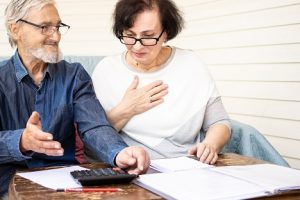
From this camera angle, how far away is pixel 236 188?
0.95m

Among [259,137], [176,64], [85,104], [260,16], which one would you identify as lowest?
[259,137]

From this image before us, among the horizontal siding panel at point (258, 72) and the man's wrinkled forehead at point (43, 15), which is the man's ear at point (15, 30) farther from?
the horizontal siding panel at point (258, 72)

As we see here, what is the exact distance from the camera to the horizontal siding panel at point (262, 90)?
95.3 inches

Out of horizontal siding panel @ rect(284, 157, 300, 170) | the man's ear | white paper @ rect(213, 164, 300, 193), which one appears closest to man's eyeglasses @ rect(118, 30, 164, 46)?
the man's ear

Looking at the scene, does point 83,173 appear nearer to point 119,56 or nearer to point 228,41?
point 119,56

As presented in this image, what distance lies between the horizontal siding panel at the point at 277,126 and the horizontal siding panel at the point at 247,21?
1.86 feet

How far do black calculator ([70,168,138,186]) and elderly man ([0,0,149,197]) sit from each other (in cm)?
32

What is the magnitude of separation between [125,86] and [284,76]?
1.10m

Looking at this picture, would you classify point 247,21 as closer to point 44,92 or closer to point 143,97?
point 143,97

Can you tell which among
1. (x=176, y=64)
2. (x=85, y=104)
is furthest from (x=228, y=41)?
(x=85, y=104)

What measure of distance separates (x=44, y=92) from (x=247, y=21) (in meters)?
1.60

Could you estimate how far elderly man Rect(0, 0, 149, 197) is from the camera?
1502mm

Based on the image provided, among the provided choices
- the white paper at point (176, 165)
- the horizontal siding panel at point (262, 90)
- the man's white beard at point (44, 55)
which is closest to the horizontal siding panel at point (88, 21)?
the horizontal siding panel at point (262, 90)

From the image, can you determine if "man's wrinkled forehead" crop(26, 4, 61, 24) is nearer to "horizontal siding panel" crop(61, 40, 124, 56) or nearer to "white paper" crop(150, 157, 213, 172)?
"white paper" crop(150, 157, 213, 172)
